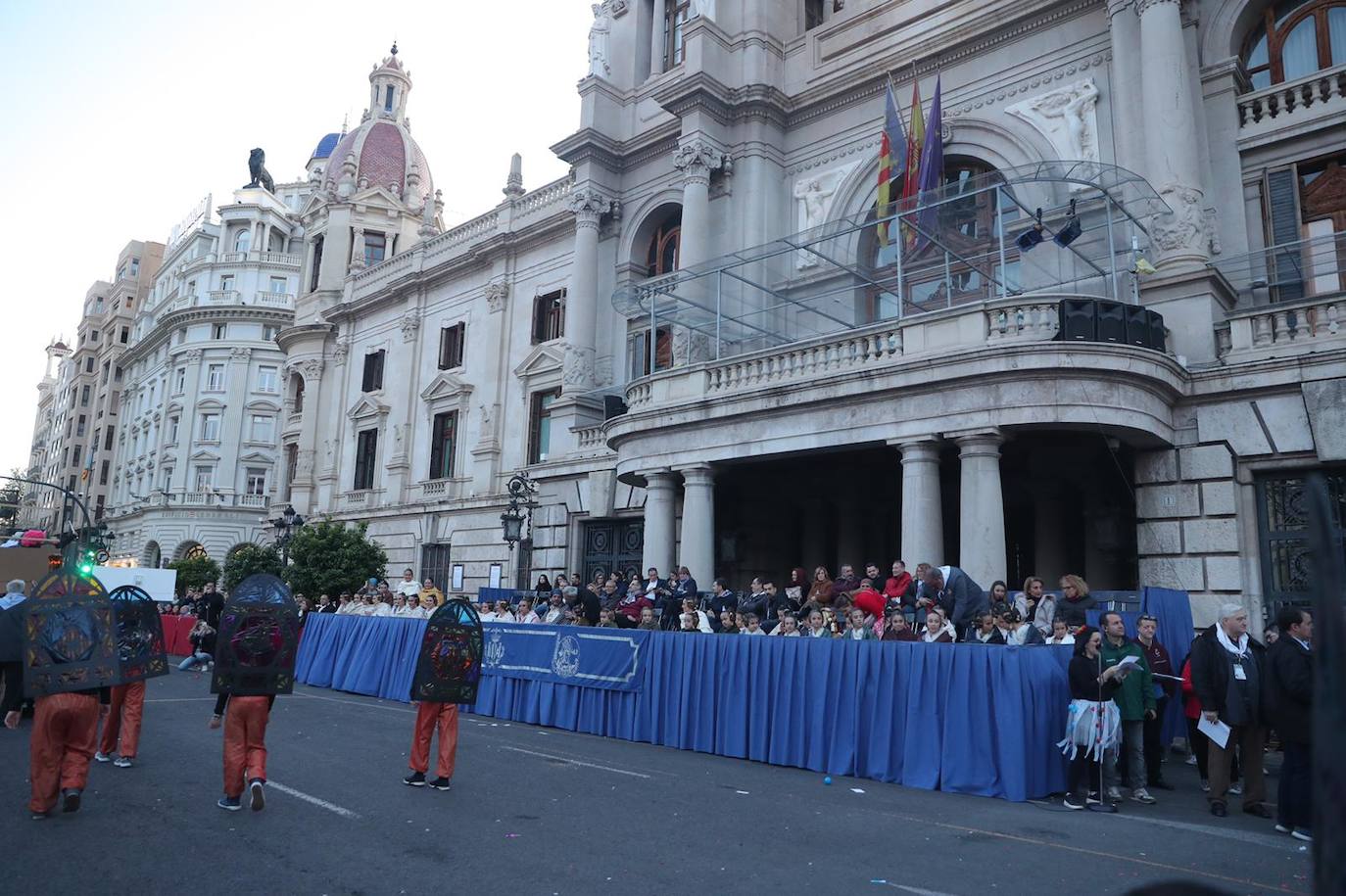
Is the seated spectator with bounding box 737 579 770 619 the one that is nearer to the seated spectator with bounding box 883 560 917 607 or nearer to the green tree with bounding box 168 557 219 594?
the seated spectator with bounding box 883 560 917 607

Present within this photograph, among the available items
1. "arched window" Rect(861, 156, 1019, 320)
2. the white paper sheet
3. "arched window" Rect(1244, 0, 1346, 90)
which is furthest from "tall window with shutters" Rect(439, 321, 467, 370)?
the white paper sheet

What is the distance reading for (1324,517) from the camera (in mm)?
1614

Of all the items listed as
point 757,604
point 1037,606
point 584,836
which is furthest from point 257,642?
point 1037,606

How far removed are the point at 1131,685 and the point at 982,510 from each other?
5.63m

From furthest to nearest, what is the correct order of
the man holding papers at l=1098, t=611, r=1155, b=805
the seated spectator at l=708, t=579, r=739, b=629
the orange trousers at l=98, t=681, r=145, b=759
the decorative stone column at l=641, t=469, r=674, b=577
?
the decorative stone column at l=641, t=469, r=674, b=577 < the seated spectator at l=708, t=579, r=739, b=629 < the orange trousers at l=98, t=681, r=145, b=759 < the man holding papers at l=1098, t=611, r=1155, b=805

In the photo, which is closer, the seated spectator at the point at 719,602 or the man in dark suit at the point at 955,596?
the man in dark suit at the point at 955,596

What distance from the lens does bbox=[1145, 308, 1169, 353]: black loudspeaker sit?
52.8 feet

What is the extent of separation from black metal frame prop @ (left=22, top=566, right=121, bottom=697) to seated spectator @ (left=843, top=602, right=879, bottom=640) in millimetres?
8360

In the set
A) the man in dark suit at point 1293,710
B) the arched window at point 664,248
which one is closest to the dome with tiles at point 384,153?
the arched window at point 664,248

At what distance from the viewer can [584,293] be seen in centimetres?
2844

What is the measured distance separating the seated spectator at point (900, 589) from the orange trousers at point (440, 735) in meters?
6.62

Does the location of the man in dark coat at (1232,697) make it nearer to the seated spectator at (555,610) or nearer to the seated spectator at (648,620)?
the seated spectator at (648,620)

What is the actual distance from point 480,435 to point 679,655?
2170 centimetres

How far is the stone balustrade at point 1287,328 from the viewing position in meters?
15.4
